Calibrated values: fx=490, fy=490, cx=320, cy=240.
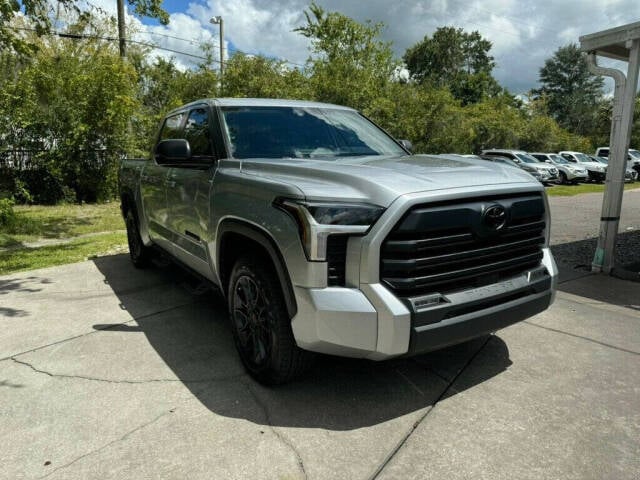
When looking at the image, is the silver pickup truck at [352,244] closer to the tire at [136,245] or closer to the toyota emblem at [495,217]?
the toyota emblem at [495,217]

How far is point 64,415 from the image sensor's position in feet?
9.34

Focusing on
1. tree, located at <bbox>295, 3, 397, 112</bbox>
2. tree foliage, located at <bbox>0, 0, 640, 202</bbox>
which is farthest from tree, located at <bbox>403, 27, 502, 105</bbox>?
tree, located at <bbox>295, 3, 397, 112</bbox>

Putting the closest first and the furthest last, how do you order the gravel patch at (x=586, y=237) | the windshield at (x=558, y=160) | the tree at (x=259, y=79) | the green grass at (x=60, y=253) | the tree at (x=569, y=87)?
the gravel patch at (x=586, y=237) → the green grass at (x=60, y=253) → the tree at (x=259, y=79) → the windshield at (x=558, y=160) → the tree at (x=569, y=87)

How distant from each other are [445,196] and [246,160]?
144 cm

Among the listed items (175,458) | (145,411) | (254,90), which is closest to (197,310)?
(145,411)

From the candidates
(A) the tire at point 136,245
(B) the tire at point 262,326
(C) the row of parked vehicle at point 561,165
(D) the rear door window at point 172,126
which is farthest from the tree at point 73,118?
(C) the row of parked vehicle at point 561,165

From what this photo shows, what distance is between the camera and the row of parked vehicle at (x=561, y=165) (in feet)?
74.5

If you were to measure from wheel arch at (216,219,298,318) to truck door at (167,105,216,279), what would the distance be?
0.88 ft

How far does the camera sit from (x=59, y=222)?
10344mm

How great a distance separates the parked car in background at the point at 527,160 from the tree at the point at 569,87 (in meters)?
53.7

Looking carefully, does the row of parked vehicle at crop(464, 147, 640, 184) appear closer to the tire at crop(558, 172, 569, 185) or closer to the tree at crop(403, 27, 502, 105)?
the tire at crop(558, 172, 569, 185)

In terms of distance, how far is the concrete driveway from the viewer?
2398 millimetres

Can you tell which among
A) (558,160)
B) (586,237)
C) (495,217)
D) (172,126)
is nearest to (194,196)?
(172,126)

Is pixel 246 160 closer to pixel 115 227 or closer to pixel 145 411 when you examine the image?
pixel 145 411
